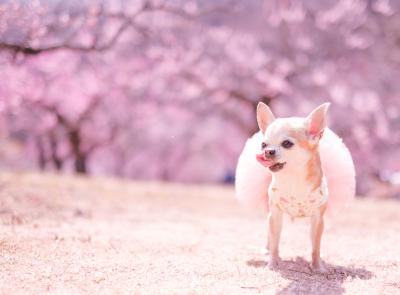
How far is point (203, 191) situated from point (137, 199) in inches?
64.6

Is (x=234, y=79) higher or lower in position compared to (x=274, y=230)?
higher

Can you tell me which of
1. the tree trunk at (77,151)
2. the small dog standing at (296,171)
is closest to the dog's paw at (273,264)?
the small dog standing at (296,171)

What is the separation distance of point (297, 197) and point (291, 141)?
395 millimetres

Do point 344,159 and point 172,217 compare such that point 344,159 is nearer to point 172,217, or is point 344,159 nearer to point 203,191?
point 172,217

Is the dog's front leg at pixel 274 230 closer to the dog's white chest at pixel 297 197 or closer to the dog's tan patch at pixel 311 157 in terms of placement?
the dog's white chest at pixel 297 197

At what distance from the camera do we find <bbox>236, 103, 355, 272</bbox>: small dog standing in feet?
10.3

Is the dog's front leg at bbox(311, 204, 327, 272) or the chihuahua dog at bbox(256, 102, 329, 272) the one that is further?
the dog's front leg at bbox(311, 204, 327, 272)

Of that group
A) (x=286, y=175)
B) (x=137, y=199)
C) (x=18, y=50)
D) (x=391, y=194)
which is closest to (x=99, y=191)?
(x=137, y=199)

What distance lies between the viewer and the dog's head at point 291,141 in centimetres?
307

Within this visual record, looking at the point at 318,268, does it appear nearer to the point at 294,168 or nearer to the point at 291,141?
the point at 294,168

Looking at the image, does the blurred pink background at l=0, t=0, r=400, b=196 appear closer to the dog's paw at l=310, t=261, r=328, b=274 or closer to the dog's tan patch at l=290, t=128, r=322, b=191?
the dog's tan patch at l=290, t=128, r=322, b=191

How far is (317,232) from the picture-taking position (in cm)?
347

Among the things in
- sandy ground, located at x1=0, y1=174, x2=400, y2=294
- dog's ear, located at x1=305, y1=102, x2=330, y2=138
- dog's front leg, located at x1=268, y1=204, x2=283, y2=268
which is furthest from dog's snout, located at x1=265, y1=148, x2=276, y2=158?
sandy ground, located at x1=0, y1=174, x2=400, y2=294

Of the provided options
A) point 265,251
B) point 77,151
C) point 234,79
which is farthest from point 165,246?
point 77,151
